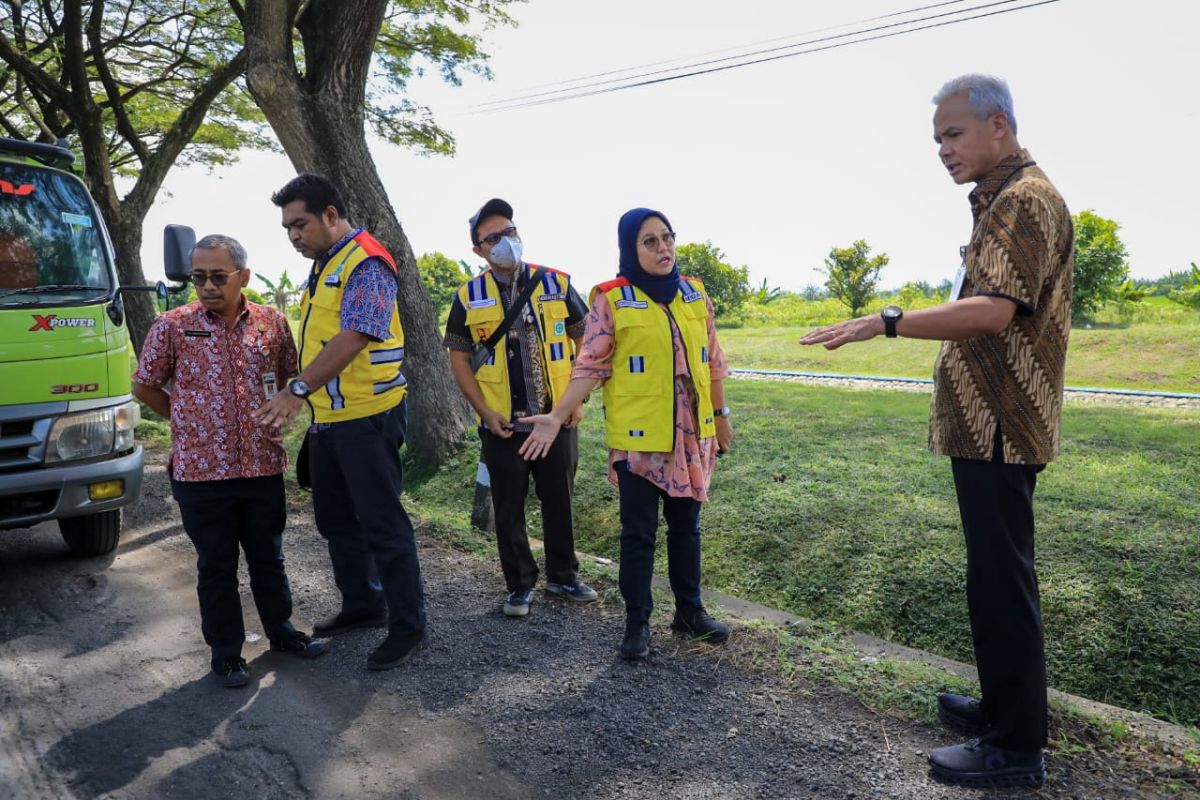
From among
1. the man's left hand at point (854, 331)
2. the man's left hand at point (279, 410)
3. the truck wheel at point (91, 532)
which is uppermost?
the man's left hand at point (854, 331)

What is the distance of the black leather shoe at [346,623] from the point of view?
4.32 metres

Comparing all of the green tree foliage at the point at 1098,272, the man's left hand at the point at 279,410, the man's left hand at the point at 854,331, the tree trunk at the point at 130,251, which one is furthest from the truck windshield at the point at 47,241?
the green tree foliage at the point at 1098,272

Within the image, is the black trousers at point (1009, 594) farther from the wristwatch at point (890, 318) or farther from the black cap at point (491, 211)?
the black cap at point (491, 211)

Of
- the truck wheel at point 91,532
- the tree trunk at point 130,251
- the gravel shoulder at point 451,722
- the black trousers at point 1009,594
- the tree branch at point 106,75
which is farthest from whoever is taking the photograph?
the tree branch at point 106,75

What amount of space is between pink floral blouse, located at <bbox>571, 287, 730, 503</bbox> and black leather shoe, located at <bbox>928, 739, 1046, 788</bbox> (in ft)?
4.66

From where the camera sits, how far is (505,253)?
14.5ft

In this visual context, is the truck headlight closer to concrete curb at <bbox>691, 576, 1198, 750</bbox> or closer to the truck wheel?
the truck wheel

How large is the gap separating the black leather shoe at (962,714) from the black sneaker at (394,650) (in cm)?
223

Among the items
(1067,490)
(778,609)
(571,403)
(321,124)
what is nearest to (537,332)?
(571,403)

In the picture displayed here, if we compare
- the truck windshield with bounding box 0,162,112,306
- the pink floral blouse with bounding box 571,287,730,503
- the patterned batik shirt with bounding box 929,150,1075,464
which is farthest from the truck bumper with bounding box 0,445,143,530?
the patterned batik shirt with bounding box 929,150,1075,464

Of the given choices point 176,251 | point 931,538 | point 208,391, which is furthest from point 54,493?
point 931,538

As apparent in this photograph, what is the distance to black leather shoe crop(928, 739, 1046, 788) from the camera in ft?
9.23

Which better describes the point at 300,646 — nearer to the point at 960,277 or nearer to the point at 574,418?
the point at 574,418

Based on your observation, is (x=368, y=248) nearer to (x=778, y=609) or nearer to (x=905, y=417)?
(x=778, y=609)
